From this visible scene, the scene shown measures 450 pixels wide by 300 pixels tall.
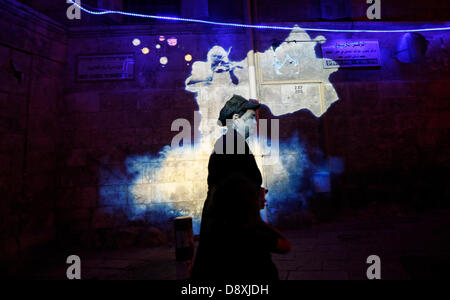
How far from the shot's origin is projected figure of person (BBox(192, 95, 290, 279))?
1393mm

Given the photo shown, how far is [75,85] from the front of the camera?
534cm

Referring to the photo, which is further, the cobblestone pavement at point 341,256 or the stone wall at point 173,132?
the stone wall at point 173,132

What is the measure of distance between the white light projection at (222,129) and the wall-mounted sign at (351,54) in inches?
9.4

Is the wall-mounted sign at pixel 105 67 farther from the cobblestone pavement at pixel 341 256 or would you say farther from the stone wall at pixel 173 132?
the cobblestone pavement at pixel 341 256

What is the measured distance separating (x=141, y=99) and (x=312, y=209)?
15.8 feet

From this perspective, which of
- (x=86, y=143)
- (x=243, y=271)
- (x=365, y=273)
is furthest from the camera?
(x=86, y=143)

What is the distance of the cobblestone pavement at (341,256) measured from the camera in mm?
3209

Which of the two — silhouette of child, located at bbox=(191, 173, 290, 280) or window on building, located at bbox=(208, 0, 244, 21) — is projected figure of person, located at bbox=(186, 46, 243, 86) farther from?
silhouette of child, located at bbox=(191, 173, 290, 280)

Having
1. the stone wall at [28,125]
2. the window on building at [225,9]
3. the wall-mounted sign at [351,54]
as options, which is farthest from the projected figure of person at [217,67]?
the stone wall at [28,125]

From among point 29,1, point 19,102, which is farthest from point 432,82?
point 29,1

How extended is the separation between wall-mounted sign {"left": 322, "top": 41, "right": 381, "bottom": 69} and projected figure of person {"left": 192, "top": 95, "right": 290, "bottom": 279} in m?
5.34

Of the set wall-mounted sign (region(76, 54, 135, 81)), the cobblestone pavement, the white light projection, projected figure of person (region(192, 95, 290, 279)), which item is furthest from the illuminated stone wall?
projected figure of person (region(192, 95, 290, 279))

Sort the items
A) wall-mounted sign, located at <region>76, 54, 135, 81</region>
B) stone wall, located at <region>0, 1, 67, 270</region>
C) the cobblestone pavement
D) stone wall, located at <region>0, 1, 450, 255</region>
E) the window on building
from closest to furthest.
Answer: the cobblestone pavement → stone wall, located at <region>0, 1, 67, 270</region> → stone wall, located at <region>0, 1, 450, 255</region> → wall-mounted sign, located at <region>76, 54, 135, 81</region> → the window on building

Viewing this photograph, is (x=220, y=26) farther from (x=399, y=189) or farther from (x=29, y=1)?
(x=399, y=189)
